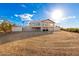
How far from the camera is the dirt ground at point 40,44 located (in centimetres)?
254

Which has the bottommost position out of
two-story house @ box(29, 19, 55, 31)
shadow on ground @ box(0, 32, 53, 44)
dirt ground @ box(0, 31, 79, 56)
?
dirt ground @ box(0, 31, 79, 56)

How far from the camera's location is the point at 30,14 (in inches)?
101

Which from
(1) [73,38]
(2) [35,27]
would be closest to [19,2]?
(2) [35,27]

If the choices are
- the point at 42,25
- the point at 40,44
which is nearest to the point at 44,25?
the point at 42,25

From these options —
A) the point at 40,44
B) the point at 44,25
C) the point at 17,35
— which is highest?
the point at 44,25

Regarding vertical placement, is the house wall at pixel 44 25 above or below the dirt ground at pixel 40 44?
above

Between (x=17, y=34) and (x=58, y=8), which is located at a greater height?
(x=58, y=8)

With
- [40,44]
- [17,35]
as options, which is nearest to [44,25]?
[40,44]

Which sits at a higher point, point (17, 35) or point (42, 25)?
point (42, 25)

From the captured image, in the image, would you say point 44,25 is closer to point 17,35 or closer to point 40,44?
point 40,44

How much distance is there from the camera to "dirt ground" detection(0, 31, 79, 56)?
2.54 meters

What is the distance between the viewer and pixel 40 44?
2.57m

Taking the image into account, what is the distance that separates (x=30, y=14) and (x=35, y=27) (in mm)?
156

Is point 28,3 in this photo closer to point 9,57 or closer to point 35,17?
point 35,17
